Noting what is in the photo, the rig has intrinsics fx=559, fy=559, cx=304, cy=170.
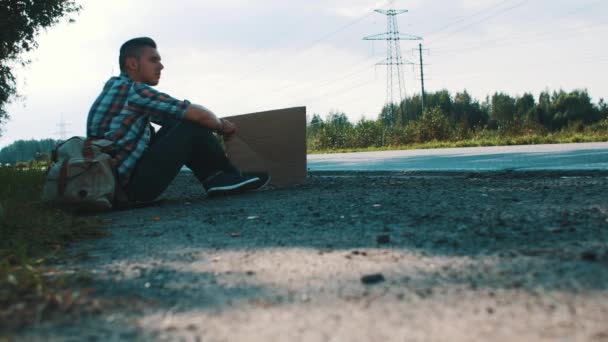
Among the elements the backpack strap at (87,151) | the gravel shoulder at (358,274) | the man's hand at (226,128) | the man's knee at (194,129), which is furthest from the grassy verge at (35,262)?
the man's hand at (226,128)

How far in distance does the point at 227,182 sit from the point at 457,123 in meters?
20.4

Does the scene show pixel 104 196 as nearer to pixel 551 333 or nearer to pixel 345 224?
pixel 345 224

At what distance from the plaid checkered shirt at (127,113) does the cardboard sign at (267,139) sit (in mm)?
1012

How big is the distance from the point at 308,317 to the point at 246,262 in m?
0.66

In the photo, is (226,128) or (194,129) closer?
(194,129)

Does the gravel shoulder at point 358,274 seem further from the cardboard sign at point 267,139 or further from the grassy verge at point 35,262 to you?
the cardboard sign at point 267,139

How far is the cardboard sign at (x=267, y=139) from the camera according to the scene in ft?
15.9

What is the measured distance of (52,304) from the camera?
1467mm

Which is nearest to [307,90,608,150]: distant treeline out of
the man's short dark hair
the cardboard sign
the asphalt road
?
the asphalt road

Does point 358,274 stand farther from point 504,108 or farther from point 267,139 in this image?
point 504,108

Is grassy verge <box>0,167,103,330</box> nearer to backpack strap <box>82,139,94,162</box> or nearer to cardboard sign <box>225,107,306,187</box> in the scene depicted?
backpack strap <box>82,139,94,162</box>

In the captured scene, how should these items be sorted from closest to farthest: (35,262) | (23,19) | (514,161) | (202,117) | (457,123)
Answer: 1. (35,262)
2. (202,117)
3. (514,161)
4. (23,19)
5. (457,123)

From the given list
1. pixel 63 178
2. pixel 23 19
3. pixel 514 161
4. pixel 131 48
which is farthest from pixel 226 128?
pixel 23 19

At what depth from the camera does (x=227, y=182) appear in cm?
430
